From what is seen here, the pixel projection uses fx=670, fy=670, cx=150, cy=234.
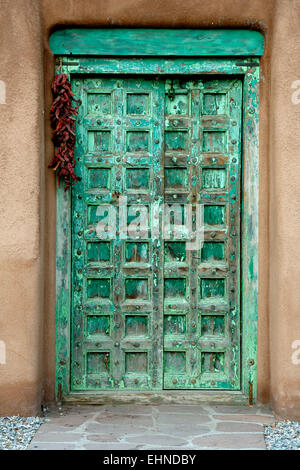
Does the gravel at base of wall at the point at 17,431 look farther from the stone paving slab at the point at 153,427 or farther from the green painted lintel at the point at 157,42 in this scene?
the green painted lintel at the point at 157,42

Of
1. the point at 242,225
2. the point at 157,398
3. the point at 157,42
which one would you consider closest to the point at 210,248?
the point at 242,225

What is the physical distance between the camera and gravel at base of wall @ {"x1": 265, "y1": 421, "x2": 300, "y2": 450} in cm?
430

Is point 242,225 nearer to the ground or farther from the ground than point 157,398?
farther from the ground

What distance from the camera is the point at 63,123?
4.97 m

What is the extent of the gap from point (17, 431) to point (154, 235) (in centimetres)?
175

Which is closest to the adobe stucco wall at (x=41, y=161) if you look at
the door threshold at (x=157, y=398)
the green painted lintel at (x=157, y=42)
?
the green painted lintel at (x=157, y=42)

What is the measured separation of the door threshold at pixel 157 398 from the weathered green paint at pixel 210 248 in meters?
0.07

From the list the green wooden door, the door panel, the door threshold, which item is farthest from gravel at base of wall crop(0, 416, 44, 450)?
the door panel

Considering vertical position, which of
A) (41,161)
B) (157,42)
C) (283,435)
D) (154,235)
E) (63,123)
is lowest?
(283,435)

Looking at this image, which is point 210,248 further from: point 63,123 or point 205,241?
point 63,123

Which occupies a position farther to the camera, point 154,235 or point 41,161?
point 154,235

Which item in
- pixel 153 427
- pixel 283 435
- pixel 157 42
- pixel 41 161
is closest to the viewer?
pixel 283 435

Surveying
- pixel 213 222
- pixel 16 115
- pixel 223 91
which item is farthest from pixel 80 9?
pixel 213 222

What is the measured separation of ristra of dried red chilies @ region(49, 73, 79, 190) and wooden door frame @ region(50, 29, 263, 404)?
16 centimetres
